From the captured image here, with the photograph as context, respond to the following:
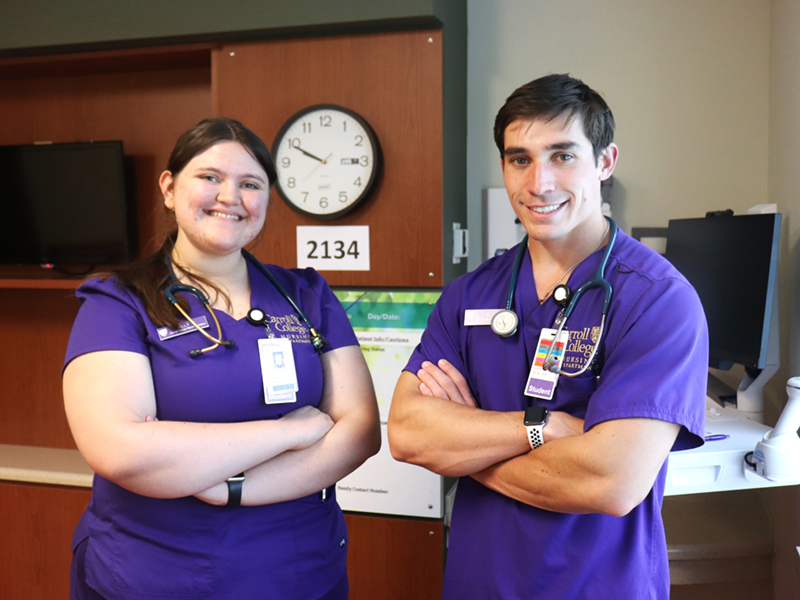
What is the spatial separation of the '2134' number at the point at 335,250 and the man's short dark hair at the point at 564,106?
1185 millimetres

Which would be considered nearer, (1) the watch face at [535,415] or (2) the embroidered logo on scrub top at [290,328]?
(1) the watch face at [535,415]

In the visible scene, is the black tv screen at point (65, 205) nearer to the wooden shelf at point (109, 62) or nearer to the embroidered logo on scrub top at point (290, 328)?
the wooden shelf at point (109, 62)

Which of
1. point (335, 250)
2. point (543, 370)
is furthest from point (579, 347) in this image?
point (335, 250)

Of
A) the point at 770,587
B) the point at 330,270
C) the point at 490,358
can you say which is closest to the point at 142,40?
the point at 330,270

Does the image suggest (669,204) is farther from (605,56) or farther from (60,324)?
(60,324)

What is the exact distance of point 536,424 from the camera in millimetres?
1118

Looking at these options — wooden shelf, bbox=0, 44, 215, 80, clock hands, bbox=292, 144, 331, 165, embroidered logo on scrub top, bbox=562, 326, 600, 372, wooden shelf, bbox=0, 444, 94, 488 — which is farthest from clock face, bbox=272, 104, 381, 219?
wooden shelf, bbox=0, 444, 94, 488

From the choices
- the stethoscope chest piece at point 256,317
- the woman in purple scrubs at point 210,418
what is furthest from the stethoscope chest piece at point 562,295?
the stethoscope chest piece at point 256,317

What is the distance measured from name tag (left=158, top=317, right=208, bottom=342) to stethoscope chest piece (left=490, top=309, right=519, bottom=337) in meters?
0.59

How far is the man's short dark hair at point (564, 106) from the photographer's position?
3.93ft

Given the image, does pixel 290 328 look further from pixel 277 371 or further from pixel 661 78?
pixel 661 78

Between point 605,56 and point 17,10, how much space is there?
7.83ft

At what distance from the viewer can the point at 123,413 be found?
46.0 inches

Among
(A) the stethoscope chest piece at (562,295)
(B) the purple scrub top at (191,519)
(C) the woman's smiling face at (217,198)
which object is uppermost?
(C) the woman's smiling face at (217,198)
